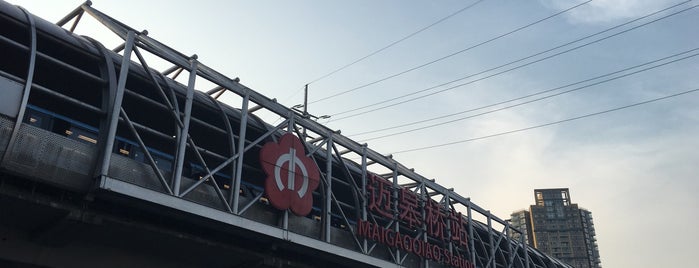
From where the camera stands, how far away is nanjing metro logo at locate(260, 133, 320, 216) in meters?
21.5

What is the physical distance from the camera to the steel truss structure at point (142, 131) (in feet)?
52.1

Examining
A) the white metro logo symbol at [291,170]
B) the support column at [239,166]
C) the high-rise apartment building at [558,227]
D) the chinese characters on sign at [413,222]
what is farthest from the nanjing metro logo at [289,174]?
the high-rise apartment building at [558,227]

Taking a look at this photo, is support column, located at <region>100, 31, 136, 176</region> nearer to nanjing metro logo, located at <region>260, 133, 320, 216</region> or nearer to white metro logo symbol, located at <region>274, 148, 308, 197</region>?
nanjing metro logo, located at <region>260, 133, 320, 216</region>

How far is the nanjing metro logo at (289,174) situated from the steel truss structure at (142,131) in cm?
54

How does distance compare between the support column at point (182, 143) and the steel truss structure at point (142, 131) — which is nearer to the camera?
the steel truss structure at point (142, 131)

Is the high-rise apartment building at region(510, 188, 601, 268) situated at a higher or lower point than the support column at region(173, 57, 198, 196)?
higher

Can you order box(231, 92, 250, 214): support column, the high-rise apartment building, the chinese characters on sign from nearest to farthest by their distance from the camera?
box(231, 92, 250, 214): support column
the chinese characters on sign
the high-rise apartment building

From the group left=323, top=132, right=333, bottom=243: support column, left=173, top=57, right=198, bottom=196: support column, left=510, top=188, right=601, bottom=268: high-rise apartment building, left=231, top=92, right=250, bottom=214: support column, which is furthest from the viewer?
left=510, top=188, right=601, bottom=268: high-rise apartment building

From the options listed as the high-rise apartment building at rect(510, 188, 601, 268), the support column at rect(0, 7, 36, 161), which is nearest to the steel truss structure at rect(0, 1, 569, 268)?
the support column at rect(0, 7, 36, 161)

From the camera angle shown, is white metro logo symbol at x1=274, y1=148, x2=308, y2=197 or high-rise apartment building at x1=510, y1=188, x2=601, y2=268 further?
high-rise apartment building at x1=510, y1=188, x2=601, y2=268

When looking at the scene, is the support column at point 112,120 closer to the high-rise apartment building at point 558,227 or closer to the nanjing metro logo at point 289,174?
the nanjing metro logo at point 289,174

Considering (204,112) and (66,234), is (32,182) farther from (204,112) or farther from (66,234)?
(204,112)

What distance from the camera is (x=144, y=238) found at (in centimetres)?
1886

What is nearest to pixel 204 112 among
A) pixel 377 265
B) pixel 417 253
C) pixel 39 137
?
pixel 39 137
